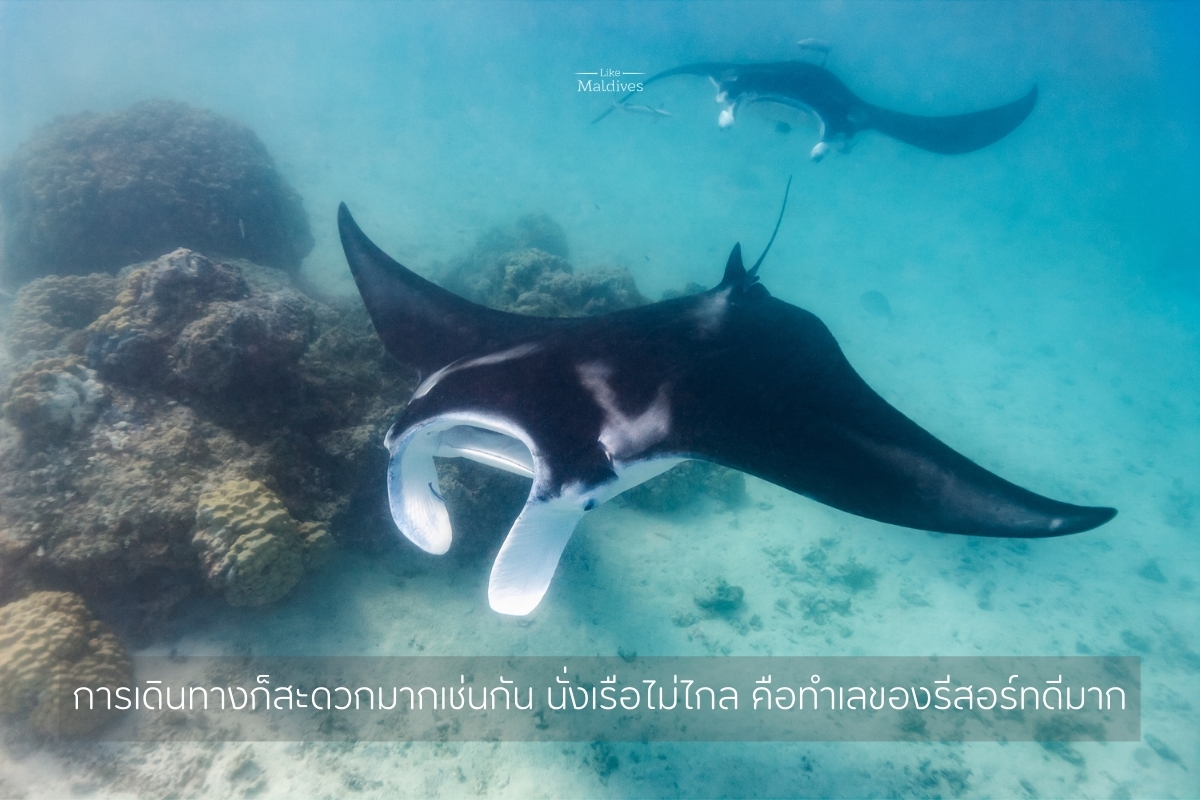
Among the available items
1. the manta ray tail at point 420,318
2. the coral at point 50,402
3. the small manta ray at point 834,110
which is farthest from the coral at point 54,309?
the small manta ray at point 834,110

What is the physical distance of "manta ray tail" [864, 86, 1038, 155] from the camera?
12406 mm

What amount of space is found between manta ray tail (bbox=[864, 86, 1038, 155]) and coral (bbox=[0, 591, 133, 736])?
52.4 ft

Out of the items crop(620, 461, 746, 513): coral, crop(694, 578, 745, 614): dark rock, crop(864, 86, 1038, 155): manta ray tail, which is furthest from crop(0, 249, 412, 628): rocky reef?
crop(864, 86, 1038, 155): manta ray tail

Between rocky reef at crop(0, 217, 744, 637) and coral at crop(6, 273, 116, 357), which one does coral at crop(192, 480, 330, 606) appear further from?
coral at crop(6, 273, 116, 357)

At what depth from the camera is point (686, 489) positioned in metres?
7.46

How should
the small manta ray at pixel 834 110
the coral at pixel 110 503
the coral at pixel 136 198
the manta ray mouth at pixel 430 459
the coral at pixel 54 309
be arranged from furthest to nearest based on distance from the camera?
the small manta ray at pixel 834 110 → the coral at pixel 136 198 → the coral at pixel 54 309 → the coral at pixel 110 503 → the manta ray mouth at pixel 430 459

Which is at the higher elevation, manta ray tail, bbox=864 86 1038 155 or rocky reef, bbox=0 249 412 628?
manta ray tail, bbox=864 86 1038 155

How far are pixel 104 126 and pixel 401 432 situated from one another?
1285 cm

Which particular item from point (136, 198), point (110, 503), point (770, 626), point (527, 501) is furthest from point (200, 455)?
point (136, 198)

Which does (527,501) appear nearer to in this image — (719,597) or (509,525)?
(509,525)

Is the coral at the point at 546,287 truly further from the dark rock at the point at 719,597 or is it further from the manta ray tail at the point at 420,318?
the dark rock at the point at 719,597

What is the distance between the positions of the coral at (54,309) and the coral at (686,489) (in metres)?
7.05

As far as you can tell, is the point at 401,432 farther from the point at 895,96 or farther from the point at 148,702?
the point at 895,96

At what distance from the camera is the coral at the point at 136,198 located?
28.9 feet
